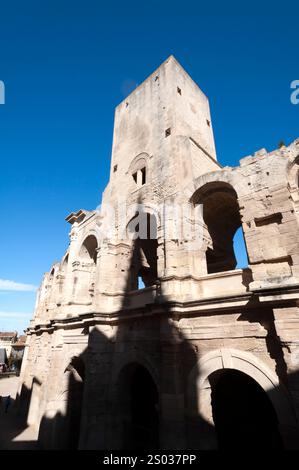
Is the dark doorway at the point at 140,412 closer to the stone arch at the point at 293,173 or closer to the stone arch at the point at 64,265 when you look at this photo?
the stone arch at the point at 293,173

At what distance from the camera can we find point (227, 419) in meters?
8.13

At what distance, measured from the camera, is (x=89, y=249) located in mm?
13180

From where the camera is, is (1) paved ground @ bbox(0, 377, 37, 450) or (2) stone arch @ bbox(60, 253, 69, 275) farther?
(2) stone arch @ bbox(60, 253, 69, 275)

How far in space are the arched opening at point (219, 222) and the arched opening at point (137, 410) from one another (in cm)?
511

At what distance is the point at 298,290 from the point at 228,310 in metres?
1.72

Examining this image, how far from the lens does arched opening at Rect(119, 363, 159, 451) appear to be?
7879mm

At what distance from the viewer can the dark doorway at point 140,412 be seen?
26.0 feet

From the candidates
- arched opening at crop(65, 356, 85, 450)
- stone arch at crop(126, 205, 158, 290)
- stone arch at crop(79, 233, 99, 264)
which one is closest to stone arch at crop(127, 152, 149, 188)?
stone arch at crop(126, 205, 158, 290)

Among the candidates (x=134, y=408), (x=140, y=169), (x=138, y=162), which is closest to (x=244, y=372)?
(x=134, y=408)

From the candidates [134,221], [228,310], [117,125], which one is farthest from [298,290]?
[117,125]

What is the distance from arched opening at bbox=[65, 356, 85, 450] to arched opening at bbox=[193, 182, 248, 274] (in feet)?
23.3

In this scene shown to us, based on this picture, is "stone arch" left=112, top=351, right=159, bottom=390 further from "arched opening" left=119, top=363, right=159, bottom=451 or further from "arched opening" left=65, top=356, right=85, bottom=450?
"arched opening" left=65, top=356, right=85, bottom=450

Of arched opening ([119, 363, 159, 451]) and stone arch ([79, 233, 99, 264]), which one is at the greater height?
stone arch ([79, 233, 99, 264])

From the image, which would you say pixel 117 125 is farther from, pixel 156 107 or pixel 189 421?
pixel 189 421
